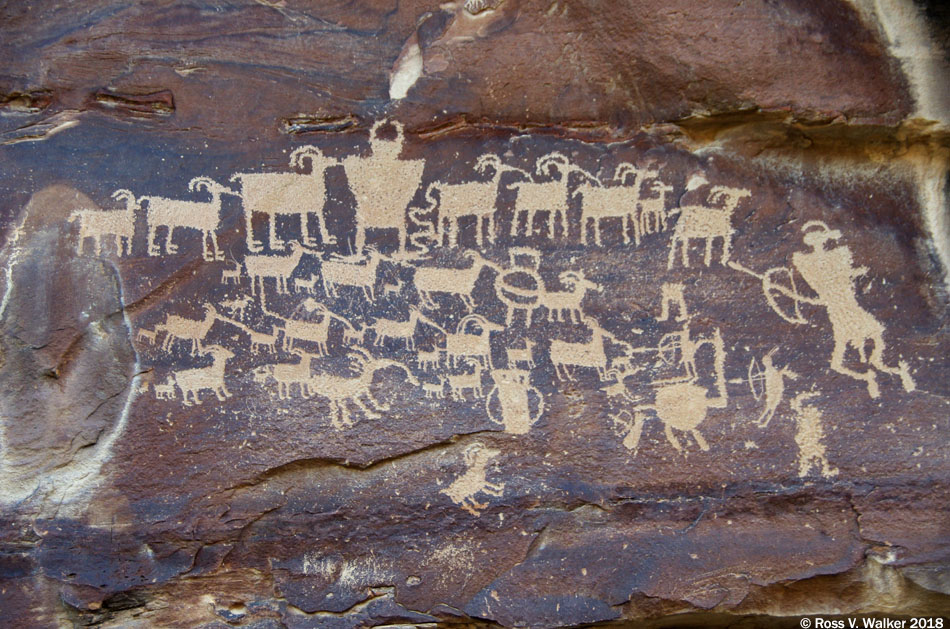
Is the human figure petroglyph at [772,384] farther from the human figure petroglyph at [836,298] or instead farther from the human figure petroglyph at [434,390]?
the human figure petroglyph at [434,390]

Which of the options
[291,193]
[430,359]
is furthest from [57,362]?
[430,359]

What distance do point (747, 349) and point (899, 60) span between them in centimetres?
115

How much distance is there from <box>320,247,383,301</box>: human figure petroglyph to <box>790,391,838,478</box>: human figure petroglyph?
5.21 feet

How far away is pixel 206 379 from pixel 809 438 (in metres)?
2.17

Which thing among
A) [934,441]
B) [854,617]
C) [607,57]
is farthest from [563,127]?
[854,617]

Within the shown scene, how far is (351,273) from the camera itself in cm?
282

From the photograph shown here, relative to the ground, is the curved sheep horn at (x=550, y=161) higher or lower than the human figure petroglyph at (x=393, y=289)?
higher

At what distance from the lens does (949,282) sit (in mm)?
2732

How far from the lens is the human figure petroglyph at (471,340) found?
109 inches

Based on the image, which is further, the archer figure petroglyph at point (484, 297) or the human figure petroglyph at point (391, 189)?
the human figure petroglyph at point (391, 189)

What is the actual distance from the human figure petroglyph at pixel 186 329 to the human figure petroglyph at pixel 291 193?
32cm

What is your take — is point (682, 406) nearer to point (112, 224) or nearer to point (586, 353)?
point (586, 353)

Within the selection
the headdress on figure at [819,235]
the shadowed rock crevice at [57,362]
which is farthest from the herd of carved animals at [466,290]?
the shadowed rock crevice at [57,362]

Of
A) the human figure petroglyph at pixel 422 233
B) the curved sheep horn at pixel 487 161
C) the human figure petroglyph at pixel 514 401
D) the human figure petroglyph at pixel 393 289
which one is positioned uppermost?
the curved sheep horn at pixel 487 161
